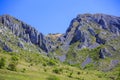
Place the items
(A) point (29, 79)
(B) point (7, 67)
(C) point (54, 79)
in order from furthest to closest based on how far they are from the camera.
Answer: (B) point (7, 67)
(C) point (54, 79)
(A) point (29, 79)

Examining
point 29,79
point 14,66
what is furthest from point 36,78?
point 14,66

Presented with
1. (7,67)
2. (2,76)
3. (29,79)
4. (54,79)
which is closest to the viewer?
(2,76)

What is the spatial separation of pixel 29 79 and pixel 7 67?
30.9m

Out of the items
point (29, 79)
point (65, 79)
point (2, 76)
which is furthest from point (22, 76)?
point (65, 79)

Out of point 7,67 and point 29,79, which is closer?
point 29,79

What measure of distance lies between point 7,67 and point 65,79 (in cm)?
4253

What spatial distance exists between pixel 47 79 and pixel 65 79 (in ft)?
76.6

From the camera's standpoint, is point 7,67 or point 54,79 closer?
point 54,79

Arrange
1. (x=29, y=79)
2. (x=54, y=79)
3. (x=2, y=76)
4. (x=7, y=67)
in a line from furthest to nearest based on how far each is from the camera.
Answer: (x=7, y=67), (x=54, y=79), (x=29, y=79), (x=2, y=76)

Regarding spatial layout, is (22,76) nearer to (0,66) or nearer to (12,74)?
(12,74)

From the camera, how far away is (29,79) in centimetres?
16300

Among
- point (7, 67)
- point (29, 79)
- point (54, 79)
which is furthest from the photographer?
point (7, 67)

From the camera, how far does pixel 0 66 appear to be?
181m

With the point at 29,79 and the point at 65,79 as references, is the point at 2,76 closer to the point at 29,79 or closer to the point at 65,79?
the point at 29,79
